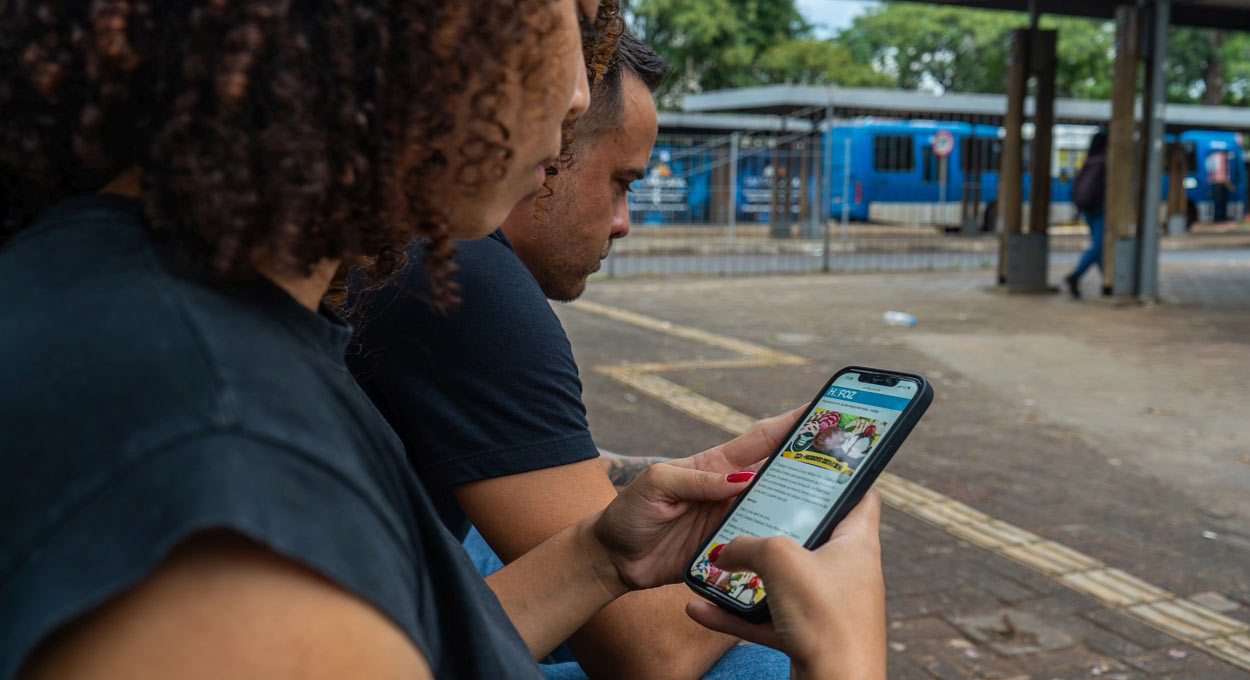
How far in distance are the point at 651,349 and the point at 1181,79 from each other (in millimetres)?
40575

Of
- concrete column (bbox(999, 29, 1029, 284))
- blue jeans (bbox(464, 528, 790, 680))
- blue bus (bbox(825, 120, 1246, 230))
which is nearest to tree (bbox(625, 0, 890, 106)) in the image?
blue bus (bbox(825, 120, 1246, 230))

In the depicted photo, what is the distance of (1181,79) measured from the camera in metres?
43.2

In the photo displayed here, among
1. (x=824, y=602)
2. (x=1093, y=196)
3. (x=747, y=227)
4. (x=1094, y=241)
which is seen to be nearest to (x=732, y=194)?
(x=747, y=227)

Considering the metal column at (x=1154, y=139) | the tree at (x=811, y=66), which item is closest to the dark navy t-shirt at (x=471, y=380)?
the metal column at (x=1154, y=139)

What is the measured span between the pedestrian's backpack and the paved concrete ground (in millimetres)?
1113

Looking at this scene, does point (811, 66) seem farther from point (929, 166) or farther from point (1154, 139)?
point (1154, 139)

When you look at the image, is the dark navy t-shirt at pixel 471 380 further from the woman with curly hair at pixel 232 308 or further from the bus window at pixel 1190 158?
the bus window at pixel 1190 158

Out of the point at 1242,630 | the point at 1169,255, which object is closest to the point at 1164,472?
the point at 1242,630

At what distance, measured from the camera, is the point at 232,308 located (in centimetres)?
88

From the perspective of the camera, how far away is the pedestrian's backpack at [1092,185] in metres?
13.1

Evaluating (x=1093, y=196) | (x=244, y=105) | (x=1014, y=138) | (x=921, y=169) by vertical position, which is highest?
(x=1014, y=138)

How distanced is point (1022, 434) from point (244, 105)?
6056mm

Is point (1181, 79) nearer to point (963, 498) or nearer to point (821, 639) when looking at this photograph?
point (963, 498)

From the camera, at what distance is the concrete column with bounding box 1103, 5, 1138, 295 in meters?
12.2
